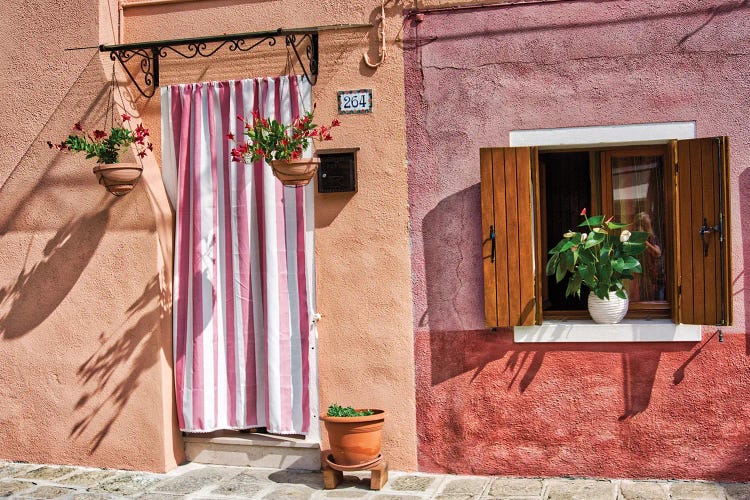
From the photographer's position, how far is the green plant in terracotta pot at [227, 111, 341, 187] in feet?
20.6

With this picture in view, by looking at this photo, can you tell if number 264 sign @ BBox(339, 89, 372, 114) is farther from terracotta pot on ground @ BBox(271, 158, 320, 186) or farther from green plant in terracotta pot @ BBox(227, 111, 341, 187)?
terracotta pot on ground @ BBox(271, 158, 320, 186)

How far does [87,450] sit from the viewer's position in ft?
23.1

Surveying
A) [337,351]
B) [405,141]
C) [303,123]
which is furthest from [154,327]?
[405,141]

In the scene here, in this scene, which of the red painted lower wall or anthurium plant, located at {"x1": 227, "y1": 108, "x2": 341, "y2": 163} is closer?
the red painted lower wall

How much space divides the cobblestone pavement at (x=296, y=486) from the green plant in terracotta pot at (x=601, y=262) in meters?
1.20

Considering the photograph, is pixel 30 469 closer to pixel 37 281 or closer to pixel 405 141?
pixel 37 281

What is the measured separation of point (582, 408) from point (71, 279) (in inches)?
163

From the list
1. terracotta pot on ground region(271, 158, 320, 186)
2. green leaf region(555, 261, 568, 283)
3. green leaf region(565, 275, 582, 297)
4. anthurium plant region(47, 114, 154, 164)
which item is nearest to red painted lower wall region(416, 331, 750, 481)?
green leaf region(565, 275, 582, 297)

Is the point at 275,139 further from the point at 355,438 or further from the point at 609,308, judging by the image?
the point at 609,308

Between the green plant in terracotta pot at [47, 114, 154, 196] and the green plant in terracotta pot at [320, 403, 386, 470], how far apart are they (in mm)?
2367

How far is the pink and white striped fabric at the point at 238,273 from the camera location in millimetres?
6801

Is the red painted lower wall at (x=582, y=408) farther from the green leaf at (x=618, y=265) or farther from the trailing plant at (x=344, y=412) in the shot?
the green leaf at (x=618, y=265)

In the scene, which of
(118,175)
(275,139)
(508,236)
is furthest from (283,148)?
(508,236)

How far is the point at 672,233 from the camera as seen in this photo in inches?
241
